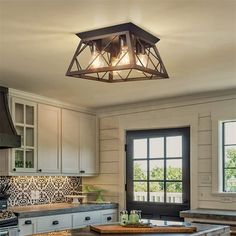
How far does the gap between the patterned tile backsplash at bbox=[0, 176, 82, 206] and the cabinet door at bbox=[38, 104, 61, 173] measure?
1.18 feet

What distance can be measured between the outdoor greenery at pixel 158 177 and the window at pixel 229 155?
0.66 meters

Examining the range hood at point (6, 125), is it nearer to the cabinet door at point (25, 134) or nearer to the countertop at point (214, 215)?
the cabinet door at point (25, 134)

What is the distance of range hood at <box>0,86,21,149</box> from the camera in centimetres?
460

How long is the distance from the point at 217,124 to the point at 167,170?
100 centimetres

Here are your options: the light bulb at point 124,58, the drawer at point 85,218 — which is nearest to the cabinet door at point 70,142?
the drawer at point 85,218

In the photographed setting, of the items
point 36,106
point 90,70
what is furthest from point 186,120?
point 90,70

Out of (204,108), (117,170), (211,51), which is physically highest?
(211,51)

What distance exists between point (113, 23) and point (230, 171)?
3.09m

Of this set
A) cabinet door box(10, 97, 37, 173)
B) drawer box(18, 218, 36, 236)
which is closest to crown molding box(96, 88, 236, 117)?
cabinet door box(10, 97, 37, 173)

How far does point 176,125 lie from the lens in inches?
222

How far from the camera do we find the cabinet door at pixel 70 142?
5809mm

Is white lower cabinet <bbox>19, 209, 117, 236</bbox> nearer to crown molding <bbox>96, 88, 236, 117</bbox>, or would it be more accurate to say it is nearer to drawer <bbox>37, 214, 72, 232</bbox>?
drawer <bbox>37, 214, 72, 232</bbox>

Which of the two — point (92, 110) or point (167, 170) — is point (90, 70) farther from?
point (92, 110)

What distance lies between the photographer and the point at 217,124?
5.25 meters
